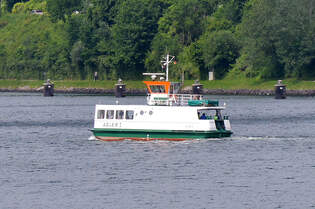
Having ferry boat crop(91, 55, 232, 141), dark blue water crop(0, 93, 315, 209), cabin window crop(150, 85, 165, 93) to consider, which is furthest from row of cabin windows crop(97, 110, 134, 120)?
cabin window crop(150, 85, 165, 93)

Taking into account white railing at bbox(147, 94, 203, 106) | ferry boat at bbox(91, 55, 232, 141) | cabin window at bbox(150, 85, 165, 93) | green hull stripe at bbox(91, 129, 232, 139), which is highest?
cabin window at bbox(150, 85, 165, 93)

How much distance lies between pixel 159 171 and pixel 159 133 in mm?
14838

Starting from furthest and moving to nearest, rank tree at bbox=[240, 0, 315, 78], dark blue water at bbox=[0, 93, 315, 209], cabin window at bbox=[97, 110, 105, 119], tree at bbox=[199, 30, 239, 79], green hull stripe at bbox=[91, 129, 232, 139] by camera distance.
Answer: tree at bbox=[199, 30, 239, 79]
tree at bbox=[240, 0, 315, 78]
cabin window at bbox=[97, 110, 105, 119]
green hull stripe at bbox=[91, 129, 232, 139]
dark blue water at bbox=[0, 93, 315, 209]

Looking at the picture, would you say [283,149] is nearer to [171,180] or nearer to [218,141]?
[218,141]

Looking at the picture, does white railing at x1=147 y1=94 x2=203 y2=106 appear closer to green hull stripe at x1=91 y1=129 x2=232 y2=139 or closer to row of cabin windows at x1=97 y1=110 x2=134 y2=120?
row of cabin windows at x1=97 y1=110 x2=134 y2=120

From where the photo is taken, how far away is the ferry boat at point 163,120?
75.0 m

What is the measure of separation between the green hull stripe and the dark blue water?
0.67 m

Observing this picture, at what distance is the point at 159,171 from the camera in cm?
6153

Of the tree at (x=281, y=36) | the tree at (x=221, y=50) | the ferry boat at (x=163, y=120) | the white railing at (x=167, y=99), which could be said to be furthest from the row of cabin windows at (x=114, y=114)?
the tree at (x=221, y=50)

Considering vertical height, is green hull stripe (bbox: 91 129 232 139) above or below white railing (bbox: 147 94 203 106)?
below

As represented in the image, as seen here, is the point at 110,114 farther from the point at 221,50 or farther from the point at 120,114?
the point at 221,50

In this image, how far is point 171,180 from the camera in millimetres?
58094

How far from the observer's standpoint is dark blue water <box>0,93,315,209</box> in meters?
51.6

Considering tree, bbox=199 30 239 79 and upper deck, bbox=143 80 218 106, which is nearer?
upper deck, bbox=143 80 218 106
